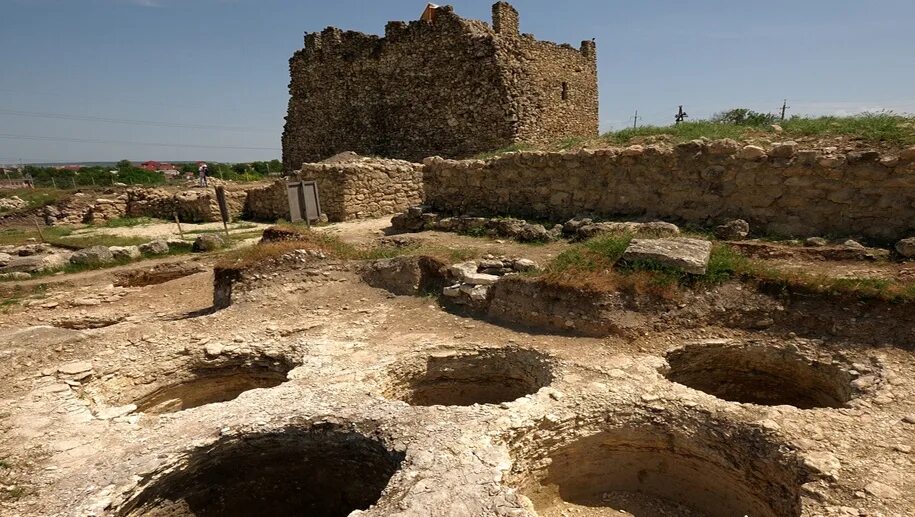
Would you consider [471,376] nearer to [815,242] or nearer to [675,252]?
[675,252]

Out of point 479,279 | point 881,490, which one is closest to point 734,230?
point 479,279

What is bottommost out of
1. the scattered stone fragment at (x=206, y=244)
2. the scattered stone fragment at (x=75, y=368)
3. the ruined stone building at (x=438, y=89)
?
the scattered stone fragment at (x=75, y=368)

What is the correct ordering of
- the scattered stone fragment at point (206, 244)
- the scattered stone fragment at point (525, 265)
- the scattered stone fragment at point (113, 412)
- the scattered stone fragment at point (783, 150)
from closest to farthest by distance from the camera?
the scattered stone fragment at point (113, 412)
the scattered stone fragment at point (525, 265)
the scattered stone fragment at point (783, 150)
the scattered stone fragment at point (206, 244)

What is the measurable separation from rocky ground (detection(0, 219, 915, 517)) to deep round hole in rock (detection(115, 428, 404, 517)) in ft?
0.07

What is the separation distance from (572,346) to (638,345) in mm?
806

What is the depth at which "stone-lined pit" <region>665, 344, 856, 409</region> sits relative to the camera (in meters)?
6.12

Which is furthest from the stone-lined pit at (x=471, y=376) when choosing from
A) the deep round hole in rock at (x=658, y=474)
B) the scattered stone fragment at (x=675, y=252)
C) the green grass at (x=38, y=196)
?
the green grass at (x=38, y=196)

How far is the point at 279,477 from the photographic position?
212 inches

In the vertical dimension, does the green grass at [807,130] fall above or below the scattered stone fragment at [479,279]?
above

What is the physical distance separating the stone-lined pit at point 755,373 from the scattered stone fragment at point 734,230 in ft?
9.48

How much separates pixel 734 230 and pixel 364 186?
35.4ft

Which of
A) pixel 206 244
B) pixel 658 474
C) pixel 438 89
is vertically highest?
pixel 438 89

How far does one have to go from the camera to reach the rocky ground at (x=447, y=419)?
14.0ft

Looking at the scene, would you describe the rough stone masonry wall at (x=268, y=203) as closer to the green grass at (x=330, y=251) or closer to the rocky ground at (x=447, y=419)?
the green grass at (x=330, y=251)
